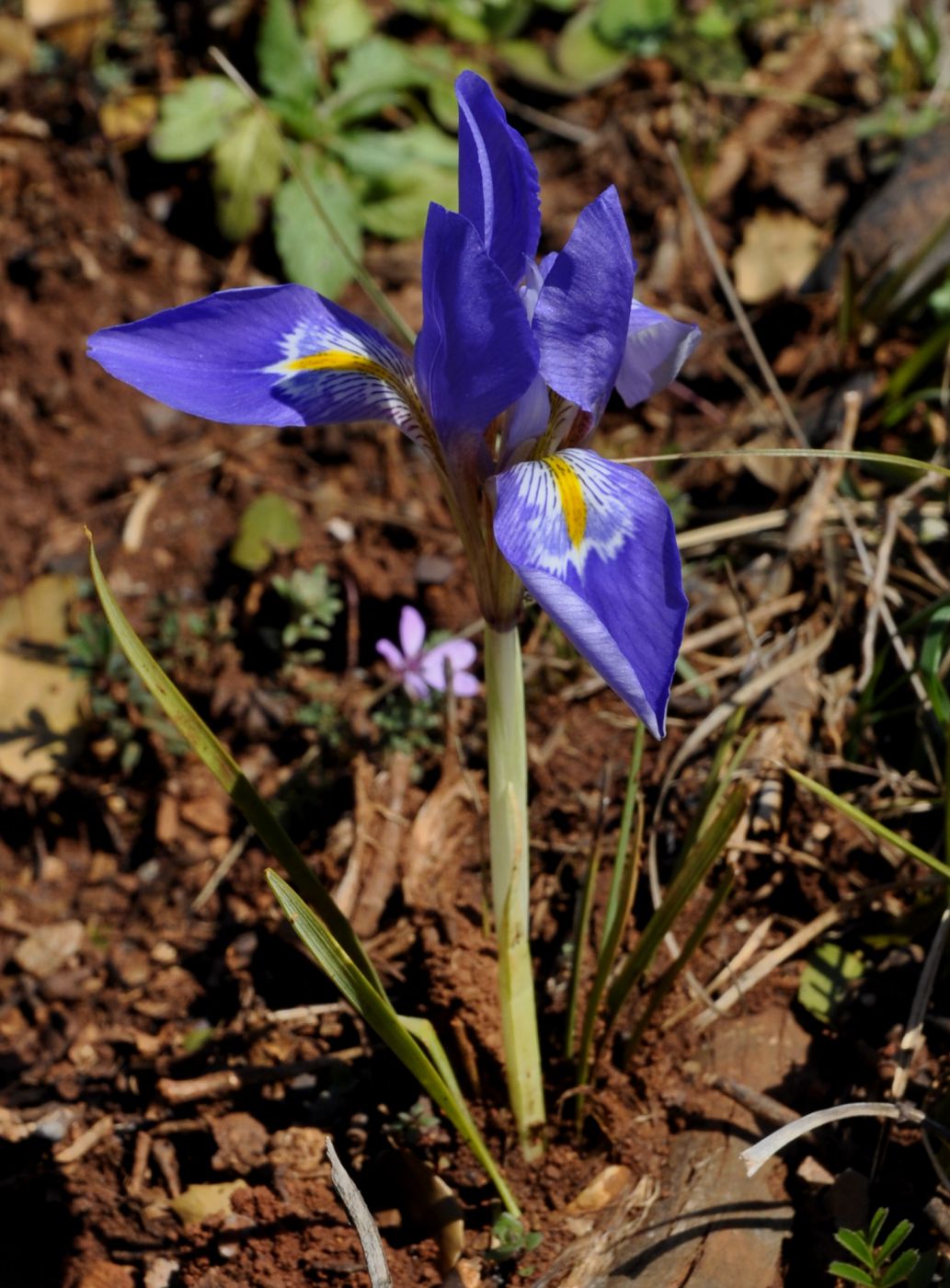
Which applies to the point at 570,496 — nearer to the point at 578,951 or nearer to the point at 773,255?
the point at 578,951

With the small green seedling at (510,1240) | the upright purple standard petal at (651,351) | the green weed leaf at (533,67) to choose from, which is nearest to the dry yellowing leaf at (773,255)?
the green weed leaf at (533,67)

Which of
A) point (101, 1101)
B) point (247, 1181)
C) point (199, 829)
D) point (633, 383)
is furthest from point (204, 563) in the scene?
point (633, 383)

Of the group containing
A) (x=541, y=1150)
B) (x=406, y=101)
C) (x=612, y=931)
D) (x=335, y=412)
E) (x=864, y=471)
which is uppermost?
(x=406, y=101)

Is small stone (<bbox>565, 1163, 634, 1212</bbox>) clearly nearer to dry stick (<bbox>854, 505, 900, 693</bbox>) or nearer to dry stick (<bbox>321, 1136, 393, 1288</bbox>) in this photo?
dry stick (<bbox>321, 1136, 393, 1288</bbox>)

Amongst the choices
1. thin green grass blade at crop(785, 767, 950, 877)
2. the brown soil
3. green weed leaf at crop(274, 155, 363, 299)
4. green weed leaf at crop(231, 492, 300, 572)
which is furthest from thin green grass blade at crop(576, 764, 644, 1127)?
green weed leaf at crop(274, 155, 363, 299)

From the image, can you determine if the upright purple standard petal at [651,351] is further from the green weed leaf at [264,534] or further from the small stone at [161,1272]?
the green weed leaf at [264,534]

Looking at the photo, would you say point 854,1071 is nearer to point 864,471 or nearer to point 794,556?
point 794,556
